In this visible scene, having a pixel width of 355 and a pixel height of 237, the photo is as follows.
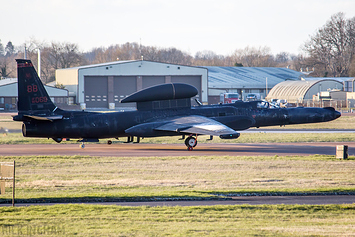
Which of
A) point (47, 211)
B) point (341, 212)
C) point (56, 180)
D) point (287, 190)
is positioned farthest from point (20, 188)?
point (341, 212)

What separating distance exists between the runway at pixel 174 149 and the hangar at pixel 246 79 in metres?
80.5

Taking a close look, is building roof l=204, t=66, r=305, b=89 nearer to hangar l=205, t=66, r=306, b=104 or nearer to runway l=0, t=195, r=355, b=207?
hangar l=205, t=66, r=306, b=104

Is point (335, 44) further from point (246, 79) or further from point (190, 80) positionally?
point (190, 80)

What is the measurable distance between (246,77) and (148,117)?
341ft

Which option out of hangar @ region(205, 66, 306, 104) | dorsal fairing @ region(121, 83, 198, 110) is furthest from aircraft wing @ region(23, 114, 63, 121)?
hangar @ region(205, 66, 306, 104)

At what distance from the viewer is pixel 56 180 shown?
56.1 ft

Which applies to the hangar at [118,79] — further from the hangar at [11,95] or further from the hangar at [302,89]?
the hangar at [302,89]

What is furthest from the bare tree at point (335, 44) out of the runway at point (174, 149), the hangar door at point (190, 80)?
the runway at point (174, 149)

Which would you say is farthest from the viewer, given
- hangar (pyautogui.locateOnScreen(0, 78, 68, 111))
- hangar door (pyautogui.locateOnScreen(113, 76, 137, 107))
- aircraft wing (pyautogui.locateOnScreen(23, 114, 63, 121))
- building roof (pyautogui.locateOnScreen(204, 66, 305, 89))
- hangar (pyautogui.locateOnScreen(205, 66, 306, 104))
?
building roof (pyautogui.locateOnScreen(204, 66, 305, 89))

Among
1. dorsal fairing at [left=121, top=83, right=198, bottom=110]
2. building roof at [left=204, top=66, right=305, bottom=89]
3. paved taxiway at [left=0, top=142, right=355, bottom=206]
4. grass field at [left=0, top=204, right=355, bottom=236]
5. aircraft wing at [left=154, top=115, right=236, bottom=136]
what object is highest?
building roof at [left=204, top=66, right=305, bottom=89]

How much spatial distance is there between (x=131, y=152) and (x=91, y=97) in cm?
6604

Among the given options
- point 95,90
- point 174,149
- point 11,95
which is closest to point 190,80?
point 95,90

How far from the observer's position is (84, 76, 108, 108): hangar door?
296 feet

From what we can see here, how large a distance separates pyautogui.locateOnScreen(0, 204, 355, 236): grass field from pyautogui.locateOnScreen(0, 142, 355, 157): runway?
524 inches
